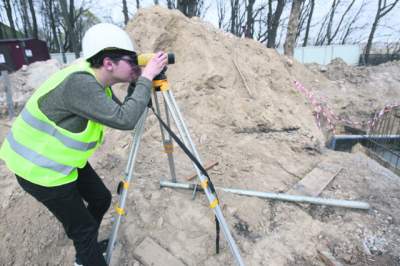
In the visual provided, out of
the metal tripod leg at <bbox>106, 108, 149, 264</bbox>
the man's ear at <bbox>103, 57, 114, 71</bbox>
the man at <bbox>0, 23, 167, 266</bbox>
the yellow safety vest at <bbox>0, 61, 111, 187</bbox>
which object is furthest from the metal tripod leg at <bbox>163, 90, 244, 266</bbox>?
the yellow safety vest at <bbox>0, 61, 111, 187</bbox>

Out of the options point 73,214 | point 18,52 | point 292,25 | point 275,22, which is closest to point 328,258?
point 73,214

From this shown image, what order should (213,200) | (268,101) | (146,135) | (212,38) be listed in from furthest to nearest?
(212,38), (268,101), (146,135), (213,200)

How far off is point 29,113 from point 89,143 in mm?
397

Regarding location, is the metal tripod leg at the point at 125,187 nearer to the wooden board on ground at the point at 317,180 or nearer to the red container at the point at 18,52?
the wooden board on ground at the point at 317,180

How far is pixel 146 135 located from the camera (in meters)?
4.01

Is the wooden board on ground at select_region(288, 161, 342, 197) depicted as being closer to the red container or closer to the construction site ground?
the construction site ground

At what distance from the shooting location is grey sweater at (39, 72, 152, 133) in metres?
1.36

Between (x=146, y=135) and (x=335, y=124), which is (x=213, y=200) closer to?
(x=146, y=135)

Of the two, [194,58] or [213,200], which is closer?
[213,200]

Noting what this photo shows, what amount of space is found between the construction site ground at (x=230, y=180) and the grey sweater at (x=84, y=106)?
4.54 feet

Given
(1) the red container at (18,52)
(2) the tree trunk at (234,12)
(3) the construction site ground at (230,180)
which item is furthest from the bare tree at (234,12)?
(3) the construction site ground at (230,180)

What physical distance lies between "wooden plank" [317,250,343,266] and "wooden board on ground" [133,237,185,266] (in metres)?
1.24

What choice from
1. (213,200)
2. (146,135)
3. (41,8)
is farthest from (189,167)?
(41,8)

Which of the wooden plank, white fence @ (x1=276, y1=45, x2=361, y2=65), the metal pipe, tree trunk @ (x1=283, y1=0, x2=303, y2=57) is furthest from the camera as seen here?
white fence @ (x1=276, y1=45, x2=361, y2=65)
